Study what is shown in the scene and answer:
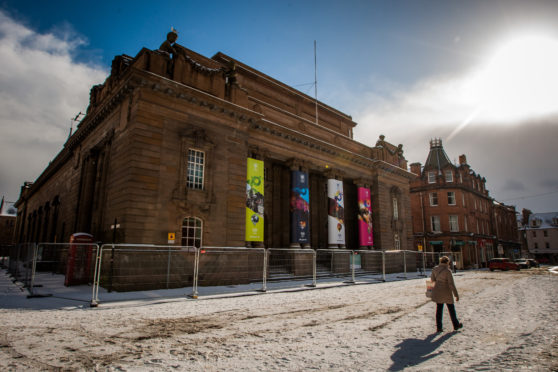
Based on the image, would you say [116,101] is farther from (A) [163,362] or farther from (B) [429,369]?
(B) [429,369]

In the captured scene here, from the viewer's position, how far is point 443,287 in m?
7.09

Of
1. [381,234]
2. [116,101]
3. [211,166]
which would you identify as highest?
[116,101]

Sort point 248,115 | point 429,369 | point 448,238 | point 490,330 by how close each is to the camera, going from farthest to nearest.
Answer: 1. point 448,238
2. point 248,115
3. point 490,330
4. point 429,369

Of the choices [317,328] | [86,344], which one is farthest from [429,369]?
[86,344]

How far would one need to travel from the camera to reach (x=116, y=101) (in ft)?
58.6

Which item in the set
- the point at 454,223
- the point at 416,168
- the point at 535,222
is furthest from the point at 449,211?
the point at 535,222

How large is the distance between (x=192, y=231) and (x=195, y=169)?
3353 mm

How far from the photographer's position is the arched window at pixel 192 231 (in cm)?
1677

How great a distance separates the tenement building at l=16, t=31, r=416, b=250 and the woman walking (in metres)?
12.4

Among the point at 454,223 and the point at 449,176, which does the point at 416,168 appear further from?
the point at 454,223

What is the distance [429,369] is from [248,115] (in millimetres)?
17393

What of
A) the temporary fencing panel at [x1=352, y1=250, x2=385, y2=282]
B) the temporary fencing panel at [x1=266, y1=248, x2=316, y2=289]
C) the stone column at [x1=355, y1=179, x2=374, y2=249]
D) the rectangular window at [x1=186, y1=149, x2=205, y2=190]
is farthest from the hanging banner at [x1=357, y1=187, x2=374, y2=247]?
the rectangular window at [x1=186, y1=149, x2=205, y2=190]

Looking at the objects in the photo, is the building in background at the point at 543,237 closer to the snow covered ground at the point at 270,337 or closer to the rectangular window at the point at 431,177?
the rectangular window at the point at 431,177

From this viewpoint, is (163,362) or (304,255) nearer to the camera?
(163,362)
